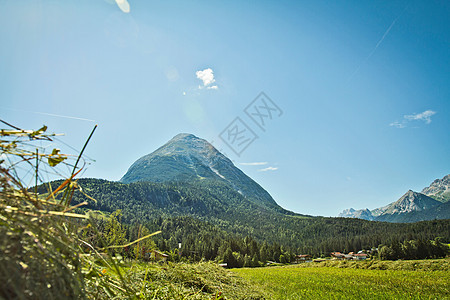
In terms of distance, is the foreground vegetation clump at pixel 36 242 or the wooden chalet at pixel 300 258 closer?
the foreground vegetation clump at pixel 36 242

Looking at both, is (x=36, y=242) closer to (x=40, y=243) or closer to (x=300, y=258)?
(x=40, y=243)

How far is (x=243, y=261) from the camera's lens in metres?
49.2

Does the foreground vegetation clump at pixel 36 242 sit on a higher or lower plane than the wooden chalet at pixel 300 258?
higher

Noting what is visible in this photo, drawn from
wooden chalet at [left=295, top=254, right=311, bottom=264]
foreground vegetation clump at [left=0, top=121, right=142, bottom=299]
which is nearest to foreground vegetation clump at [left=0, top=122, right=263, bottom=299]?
foreground vegetation clump at [left=0, top=121, right=142, bottom=299]

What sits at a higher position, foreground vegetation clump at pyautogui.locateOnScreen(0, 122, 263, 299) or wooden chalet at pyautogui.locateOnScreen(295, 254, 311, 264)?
foreground vegetation clump at pyautogui.locateOnScreen(0, 122, 263, 299)

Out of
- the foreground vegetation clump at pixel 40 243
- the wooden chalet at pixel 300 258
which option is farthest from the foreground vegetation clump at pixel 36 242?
the wooden chalet at pixel 300 258

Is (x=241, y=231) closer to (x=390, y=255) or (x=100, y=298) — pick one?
(x=390, y=255)

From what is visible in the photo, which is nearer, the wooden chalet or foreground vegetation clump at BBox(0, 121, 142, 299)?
foreground vegetation clump at BBox(0, 121, 142, 299)

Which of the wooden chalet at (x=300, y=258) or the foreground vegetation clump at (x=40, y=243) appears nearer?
the foreground vegetation clump at (x=40, y=243)

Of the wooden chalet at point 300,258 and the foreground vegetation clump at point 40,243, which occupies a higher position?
the foreground vegetation clump at point 40,243

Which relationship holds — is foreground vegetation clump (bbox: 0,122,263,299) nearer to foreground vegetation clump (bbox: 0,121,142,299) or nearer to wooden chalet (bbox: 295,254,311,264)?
foreground vegetation clump (bbox: 0,121,142,299)

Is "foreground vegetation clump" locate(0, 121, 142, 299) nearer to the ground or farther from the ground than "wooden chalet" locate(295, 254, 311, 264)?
farther from the ground

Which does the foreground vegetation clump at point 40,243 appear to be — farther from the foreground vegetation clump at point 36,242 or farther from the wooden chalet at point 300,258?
the wooden chalet at point 300,258

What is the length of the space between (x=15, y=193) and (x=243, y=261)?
177 feet
